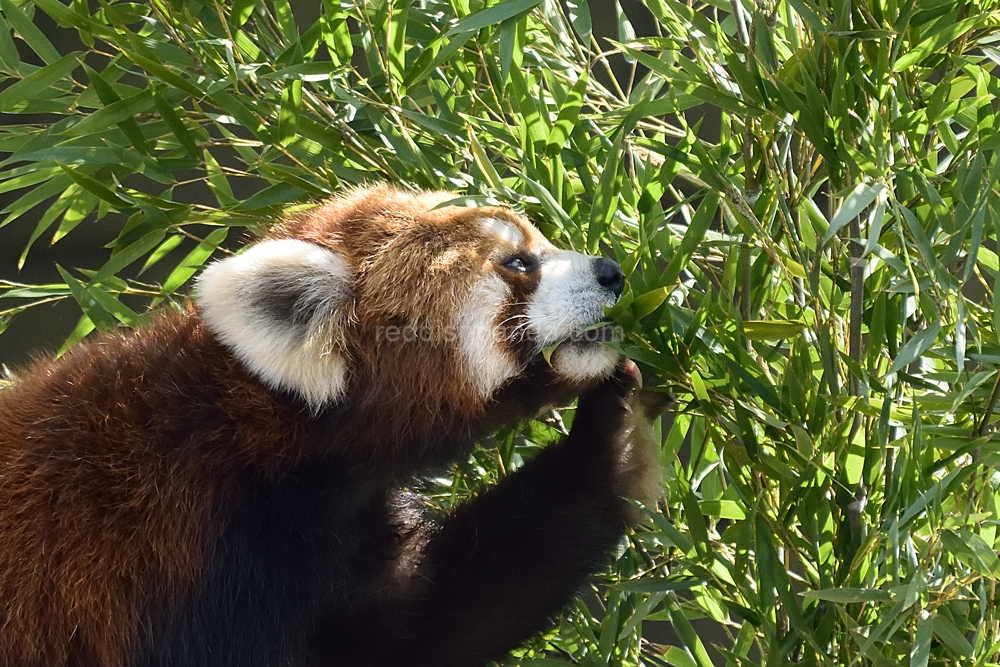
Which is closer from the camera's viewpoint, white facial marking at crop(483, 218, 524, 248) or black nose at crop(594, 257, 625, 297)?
black nose at crop(594, 257, 625, 297)

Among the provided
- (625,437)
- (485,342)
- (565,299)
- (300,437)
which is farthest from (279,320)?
(625,437)

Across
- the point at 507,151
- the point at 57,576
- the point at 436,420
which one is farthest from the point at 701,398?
the point at 57,576

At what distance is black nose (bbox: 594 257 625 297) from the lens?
157 centimetres

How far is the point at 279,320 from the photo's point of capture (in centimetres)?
159

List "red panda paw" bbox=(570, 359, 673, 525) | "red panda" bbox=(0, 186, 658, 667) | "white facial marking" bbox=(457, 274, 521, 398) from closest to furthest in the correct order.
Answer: "red panda" bbox=(0, 186, 658, 667)
"white facial marking" bbox=(457, 274, 521, 398)
"red panda paw" bbox=(570, 359, 673, 525)

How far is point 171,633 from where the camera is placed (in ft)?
5.11

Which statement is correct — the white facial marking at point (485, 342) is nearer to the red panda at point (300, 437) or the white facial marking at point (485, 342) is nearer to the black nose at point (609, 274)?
the red panda at point (300, 437)

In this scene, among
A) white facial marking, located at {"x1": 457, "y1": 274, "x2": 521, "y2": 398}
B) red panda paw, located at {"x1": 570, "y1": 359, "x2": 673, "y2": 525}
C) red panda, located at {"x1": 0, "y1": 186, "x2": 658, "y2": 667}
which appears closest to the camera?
red panda, located at {"x1": 0, "y1": 186, "x2": 658, "y2": 667}

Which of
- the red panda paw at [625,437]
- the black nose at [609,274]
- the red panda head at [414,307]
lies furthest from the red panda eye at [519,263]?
the red panda paw at [625,437]

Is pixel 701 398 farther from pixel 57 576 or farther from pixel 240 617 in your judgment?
pixel 57 576

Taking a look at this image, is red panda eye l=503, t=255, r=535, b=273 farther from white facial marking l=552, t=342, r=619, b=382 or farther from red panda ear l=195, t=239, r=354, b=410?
red panda ear l=195, t=239, r=354, b=410

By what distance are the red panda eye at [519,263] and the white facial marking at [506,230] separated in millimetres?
23

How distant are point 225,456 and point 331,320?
0.89 ft

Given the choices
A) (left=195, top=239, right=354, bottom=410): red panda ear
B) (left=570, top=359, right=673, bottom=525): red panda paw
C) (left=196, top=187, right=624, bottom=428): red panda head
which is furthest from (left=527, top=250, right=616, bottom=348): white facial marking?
(left=195, top=239, right=354, bottom=410): red panda ear
